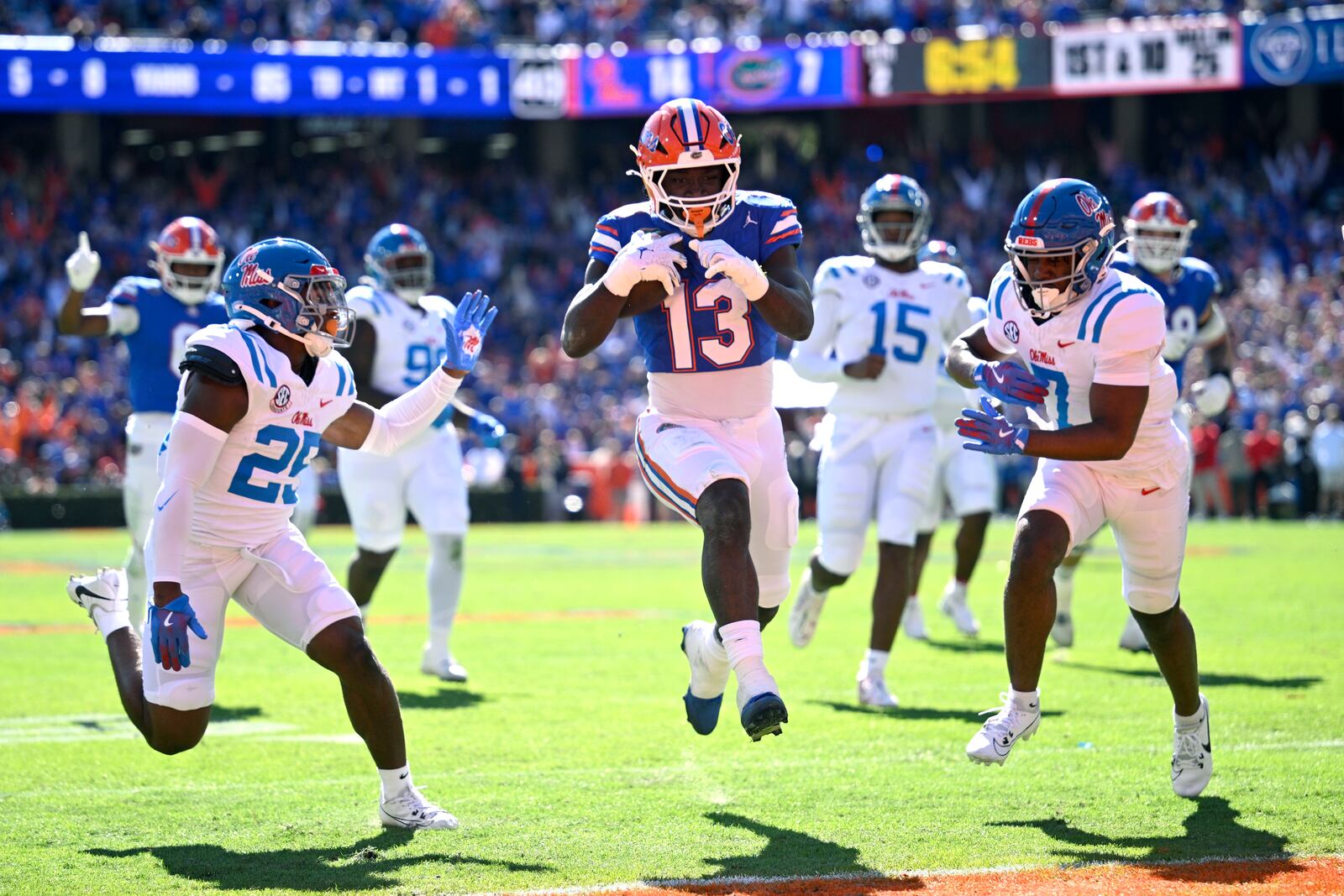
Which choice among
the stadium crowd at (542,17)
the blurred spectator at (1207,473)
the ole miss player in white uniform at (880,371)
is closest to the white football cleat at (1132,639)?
the ole miss player in white uniform at (880,371)

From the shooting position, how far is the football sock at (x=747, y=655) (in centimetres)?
495

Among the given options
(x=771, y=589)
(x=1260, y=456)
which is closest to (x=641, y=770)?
(x=771, y=589)

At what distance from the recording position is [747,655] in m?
5.05

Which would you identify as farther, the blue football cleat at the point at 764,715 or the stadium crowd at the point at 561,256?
the stadium crowd at the point at 561,256

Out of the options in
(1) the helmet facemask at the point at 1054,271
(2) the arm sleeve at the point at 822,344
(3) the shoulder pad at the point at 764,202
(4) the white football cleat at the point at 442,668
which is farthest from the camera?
(4) the white football cleat at the point at 442,668

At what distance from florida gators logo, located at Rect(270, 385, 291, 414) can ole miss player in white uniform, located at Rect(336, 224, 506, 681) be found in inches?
140

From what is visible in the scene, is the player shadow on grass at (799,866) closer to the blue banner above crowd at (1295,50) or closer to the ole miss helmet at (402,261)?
the ole miss helmet at (402,261)

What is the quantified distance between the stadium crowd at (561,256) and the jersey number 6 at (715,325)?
18.8 m

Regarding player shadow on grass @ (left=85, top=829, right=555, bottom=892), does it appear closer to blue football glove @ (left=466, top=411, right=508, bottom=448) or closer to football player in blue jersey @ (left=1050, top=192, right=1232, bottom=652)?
blue football glove @ (left=466, top=411, right=508, bottom=448)

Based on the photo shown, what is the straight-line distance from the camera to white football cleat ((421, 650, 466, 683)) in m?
8.66

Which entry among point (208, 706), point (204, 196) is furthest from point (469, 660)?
point (204, 196)

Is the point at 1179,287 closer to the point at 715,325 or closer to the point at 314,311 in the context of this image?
the point at 715,325

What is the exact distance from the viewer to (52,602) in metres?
13.3

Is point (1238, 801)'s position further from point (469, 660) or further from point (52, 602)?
point (52, 602)
